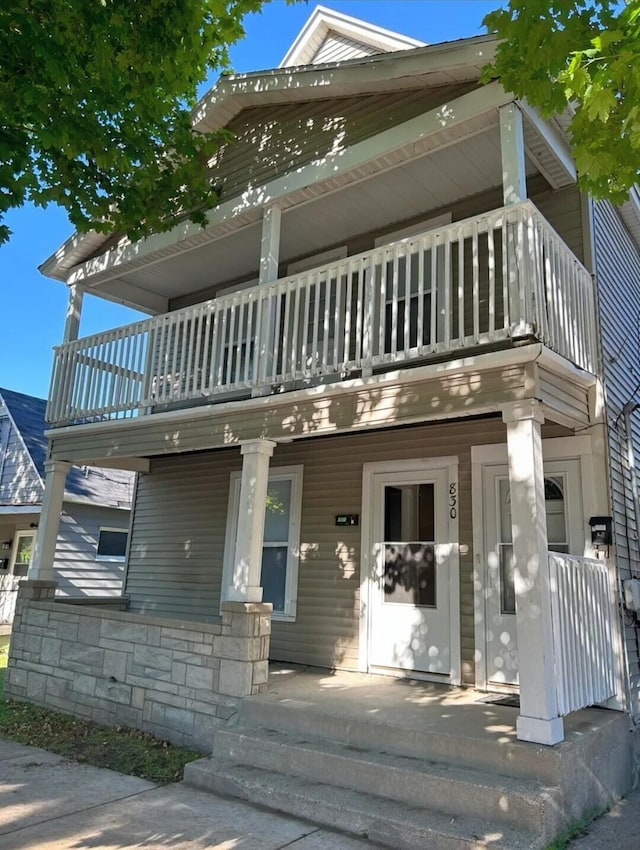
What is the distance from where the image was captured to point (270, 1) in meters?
5.82

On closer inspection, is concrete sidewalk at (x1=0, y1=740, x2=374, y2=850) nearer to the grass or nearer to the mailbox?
the grass

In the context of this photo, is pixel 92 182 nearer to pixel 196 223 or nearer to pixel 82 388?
pixel 196 223

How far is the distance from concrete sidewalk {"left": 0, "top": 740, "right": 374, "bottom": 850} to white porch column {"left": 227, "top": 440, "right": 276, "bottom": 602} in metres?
1.61

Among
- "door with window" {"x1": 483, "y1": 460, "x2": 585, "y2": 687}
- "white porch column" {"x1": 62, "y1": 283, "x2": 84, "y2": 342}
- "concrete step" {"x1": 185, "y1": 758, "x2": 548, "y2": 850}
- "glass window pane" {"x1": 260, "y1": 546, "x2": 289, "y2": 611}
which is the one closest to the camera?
"concrete step" {"x1": 185, "y1": 758, "x2": 548, "y2": 850}

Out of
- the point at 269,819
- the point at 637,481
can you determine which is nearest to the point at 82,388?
the point at 269,819

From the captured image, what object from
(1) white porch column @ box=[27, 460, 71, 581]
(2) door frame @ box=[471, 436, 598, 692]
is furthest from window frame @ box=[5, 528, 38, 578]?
(2) door frame @ box=[471, 436, 598, 692]

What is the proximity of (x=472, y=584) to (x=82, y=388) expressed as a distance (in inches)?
205

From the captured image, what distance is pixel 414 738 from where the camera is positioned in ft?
14.1

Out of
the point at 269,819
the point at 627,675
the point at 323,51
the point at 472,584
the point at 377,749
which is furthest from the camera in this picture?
the point at 323,51

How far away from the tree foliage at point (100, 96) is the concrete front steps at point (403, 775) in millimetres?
4347

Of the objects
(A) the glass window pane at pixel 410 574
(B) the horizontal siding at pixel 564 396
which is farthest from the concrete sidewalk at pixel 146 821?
(B) the horizontal siding at pixel 564 396

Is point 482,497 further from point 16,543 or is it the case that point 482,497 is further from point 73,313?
point 16,543

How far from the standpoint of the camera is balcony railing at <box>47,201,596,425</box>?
4699 mm

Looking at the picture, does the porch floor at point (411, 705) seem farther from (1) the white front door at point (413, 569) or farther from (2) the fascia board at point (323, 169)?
(2) the fascia board at point (323, 169)
